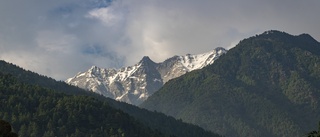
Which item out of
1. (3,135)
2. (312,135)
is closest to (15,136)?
(3,135)

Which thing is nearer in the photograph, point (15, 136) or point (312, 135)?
point (15, 136)

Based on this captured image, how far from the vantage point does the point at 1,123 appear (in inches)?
4321

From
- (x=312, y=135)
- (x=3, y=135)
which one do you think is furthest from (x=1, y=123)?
(x=312, y=135)

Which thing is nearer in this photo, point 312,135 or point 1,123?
point 1,123

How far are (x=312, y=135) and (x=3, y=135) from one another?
76586 millimetres

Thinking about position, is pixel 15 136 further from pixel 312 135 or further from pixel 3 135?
pixel 312 135

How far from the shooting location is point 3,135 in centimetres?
10994

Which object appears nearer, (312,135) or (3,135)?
(3,135)

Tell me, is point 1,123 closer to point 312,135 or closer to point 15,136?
point 15,136

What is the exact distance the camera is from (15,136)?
11319 cm

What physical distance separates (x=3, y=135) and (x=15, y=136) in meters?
3.72

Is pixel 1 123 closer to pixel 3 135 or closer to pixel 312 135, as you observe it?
Answer: pixel 3 135

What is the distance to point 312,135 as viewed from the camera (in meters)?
131
